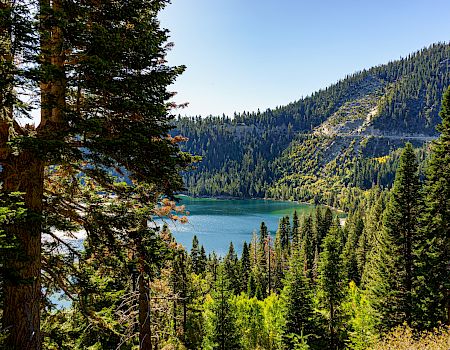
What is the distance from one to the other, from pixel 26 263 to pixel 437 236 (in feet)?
71.7

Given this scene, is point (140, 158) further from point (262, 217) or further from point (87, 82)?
point (262, 217)

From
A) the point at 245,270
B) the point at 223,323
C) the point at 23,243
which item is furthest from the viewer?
the point at 245,270

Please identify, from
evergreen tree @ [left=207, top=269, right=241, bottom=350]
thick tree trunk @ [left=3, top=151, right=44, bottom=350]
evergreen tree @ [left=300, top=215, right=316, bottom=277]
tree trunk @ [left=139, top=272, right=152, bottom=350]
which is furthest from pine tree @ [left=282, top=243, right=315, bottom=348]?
evergreen tree @ [left=300, top=215, right=316, bottom=277]

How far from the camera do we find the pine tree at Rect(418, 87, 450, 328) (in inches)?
744

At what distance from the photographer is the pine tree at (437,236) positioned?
18.9 meters

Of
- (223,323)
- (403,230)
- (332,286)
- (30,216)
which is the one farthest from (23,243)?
(332,286)

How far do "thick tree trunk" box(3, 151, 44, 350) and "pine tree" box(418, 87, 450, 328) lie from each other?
21.1 m

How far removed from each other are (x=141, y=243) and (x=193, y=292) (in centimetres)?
3063

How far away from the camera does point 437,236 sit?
19.5 metres

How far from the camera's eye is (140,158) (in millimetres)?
6109

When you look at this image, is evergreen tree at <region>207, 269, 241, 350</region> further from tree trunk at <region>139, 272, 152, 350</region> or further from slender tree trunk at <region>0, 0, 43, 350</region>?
slender tree trunk at <region>0, 0, 43, 350</region>

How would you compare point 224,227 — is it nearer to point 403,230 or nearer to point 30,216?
point 403,230

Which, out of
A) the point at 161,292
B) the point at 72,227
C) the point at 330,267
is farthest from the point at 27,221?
the point at 330,267

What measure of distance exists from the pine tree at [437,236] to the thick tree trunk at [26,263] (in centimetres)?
2107
